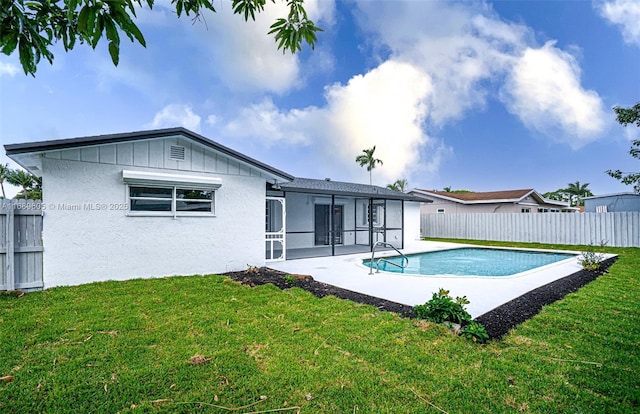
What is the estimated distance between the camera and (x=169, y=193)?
868 centimetres

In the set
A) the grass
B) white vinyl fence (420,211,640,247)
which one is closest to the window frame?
the grass

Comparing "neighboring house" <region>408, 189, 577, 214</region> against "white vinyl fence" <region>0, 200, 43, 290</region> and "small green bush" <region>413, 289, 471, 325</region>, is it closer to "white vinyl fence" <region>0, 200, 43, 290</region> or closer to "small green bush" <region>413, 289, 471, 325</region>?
"small green bush" <region>413, 289, 471, 325</region>

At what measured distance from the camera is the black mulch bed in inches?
195

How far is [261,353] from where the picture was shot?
379 centimetres

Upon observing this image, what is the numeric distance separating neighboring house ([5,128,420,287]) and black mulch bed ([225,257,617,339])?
4.57 feet

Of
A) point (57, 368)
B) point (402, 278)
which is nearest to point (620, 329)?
point (402, 278)

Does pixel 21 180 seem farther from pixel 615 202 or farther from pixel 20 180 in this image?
pixel 615 202

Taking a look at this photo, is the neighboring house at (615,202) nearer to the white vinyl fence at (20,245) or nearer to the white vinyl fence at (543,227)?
the white vinyl fence at (543,227)

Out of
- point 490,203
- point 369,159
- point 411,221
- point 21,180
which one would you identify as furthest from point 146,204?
point 21,180

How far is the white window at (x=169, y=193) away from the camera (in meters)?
8.08

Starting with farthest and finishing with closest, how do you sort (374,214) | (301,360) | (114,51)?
(374,214) → (301,360) → (114,51)

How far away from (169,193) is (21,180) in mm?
51195

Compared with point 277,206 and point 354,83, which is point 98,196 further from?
point 354,83

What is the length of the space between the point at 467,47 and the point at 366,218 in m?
10.5
